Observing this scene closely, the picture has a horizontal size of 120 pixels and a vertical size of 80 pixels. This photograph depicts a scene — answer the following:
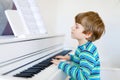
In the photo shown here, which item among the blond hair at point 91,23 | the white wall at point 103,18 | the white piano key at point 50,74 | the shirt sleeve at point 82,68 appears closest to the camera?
the white piano key at point 50,74

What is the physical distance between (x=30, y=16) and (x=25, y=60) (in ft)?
1.67

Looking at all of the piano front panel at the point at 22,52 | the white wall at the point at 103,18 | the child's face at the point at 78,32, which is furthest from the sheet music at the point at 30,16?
the white wall at the point at 103,18

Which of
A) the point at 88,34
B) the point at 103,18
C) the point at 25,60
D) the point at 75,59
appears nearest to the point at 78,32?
the point at 88,34

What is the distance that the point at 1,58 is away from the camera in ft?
3.38

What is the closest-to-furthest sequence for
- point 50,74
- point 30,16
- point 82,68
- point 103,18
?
point 50,74, point 82,68, point 30,16, point 103,18

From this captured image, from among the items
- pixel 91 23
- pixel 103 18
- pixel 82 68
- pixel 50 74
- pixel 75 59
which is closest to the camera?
pixel 50 74

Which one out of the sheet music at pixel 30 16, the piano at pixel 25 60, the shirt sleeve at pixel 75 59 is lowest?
the shirt sleeve at pixel 75 59

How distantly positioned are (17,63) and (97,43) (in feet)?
5.98

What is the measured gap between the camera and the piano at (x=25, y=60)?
1.03 metres

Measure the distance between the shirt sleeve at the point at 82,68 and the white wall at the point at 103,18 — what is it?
147 centimetres

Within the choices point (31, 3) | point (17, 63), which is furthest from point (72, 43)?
point (17, 63)

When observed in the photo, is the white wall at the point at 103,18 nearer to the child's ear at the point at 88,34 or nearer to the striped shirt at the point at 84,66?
the child's ear at the point at 88,34

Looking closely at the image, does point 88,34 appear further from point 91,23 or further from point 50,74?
point 50,74

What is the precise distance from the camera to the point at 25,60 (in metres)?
1.28
